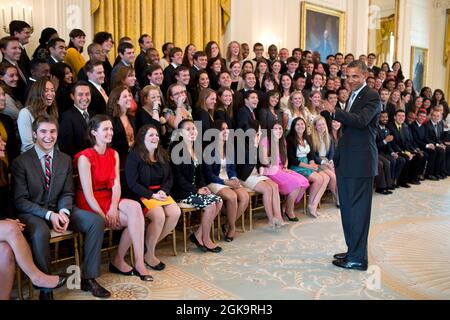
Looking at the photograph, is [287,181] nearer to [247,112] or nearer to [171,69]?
[247,112]

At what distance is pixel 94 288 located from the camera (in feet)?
11.5

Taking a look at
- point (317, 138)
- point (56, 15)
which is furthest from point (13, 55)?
point (317, 138)

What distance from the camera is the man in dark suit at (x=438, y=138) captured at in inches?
359

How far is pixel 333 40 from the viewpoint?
11438 millimetres

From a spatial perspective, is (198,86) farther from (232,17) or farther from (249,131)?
(232,17)

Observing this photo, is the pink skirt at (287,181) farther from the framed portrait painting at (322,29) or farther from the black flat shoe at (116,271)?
the framed portrait painting at (322,29)

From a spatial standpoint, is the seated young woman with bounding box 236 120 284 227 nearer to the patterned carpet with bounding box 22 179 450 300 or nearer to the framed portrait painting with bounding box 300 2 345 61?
the patterned carpet with bounding box 22 179 450 300

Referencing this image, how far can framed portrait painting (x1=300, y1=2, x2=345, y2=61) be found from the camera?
1049cm

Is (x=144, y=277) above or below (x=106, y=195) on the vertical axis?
below

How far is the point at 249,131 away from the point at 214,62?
156cm

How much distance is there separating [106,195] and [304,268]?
189 centimetres

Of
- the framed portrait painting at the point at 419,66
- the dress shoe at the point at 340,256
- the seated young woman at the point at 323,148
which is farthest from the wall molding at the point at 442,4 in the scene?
the dress shoe at the point at 340,256

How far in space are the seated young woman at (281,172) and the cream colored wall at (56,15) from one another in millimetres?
3307

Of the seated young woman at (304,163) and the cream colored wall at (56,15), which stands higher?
the cream colored wall at (56,15)
